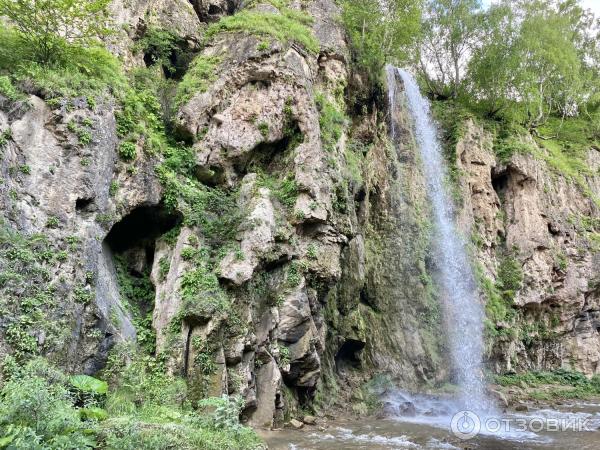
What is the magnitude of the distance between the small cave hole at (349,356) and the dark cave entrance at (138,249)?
23.1ft

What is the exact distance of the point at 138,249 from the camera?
12344mm

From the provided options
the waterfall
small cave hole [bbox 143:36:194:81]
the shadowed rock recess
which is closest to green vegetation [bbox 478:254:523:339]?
the shadowed rock recess

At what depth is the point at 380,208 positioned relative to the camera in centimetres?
1881

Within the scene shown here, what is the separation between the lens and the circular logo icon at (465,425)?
1129 centimetres

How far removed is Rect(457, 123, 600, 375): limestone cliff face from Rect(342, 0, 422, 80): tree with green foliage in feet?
21.2

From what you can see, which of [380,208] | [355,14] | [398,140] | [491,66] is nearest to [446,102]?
[491,66]

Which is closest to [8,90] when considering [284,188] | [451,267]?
[284,188]

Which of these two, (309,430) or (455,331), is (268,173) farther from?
(455,331)

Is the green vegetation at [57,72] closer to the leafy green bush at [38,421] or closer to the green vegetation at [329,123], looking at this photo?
the green vegetation at [329,123]

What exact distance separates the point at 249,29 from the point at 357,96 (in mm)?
5715

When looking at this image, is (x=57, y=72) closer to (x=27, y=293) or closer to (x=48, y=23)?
(x=48, y=23)

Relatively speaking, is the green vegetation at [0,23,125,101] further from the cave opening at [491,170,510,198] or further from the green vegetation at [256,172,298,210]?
the cave opening at [491,170,510,198]

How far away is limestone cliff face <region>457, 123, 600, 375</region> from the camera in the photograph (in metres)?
21.9

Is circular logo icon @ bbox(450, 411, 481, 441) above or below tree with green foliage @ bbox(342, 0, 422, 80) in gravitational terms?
below
